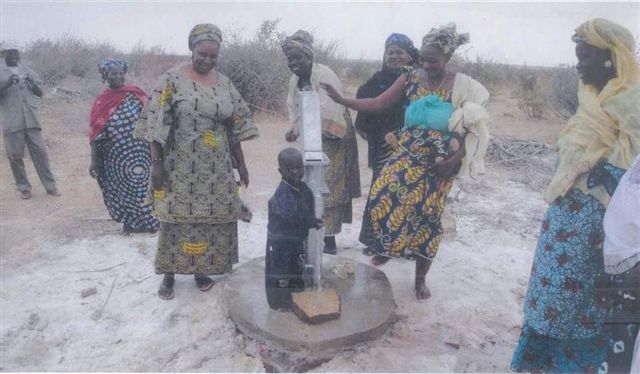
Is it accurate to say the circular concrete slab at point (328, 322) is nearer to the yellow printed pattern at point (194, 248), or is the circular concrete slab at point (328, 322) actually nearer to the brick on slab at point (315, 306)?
the brick on slab at point (315, 306)

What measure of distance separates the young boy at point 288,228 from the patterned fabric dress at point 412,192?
1.90ft

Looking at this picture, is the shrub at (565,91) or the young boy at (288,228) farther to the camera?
the shrub at (565,91)

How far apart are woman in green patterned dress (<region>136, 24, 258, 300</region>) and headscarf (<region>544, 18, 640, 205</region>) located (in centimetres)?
201

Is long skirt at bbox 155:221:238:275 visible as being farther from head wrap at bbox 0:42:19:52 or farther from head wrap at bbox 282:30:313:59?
head wrap at bbox 0:42:19:52

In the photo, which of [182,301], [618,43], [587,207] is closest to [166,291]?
[182,301]

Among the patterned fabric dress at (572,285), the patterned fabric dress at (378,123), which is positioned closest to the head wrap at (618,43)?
the patterned fabric dress at (572,285)

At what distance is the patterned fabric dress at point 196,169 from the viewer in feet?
10.9

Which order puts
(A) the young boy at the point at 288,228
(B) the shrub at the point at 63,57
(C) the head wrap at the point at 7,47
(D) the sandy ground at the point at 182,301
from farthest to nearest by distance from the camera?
1. (B) the shrub at the point at 63,57
2. (C) the head wrap at the point at 7,47
3. (D) the sandy ground at the point at 182,301
4. (A) the young boy at the point at 288,228

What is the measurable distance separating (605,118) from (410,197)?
1331 millimetres

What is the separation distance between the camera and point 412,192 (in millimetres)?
3385

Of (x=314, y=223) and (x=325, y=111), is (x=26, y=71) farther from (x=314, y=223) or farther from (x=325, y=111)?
(x=314, y=223)

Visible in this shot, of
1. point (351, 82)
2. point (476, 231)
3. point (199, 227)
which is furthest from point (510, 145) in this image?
point (351, 82)

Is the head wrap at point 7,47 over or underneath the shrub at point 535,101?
over

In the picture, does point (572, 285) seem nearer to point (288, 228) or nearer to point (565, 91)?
point (288, 228)
